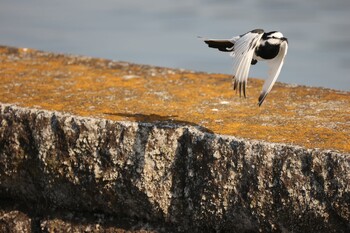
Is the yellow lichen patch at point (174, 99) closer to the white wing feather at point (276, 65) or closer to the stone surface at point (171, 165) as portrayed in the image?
the stone surface at point (171, 165)

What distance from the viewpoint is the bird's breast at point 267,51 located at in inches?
171

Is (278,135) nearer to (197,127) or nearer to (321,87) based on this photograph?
(197,127)

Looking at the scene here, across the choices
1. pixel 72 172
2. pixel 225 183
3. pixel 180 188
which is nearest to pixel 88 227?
pixel 72 172

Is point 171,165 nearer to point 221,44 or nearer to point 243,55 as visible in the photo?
point 243,55

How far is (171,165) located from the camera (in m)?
3.79

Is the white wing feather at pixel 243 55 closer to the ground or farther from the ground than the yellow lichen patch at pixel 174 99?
farther from the ground

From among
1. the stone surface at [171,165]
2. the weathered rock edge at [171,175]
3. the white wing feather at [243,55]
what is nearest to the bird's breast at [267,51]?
the white wing feather at [243,55]

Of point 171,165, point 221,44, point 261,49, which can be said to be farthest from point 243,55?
point 171,165

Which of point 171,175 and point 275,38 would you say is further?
point 275,38

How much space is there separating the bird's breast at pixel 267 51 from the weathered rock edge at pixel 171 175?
0.90m

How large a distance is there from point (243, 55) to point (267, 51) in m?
0.44

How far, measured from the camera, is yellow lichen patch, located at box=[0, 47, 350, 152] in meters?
4.14

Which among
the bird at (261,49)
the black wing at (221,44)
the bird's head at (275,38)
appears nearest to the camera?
the bird at (261,49)

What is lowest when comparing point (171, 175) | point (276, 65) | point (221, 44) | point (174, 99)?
point (171, 175)
